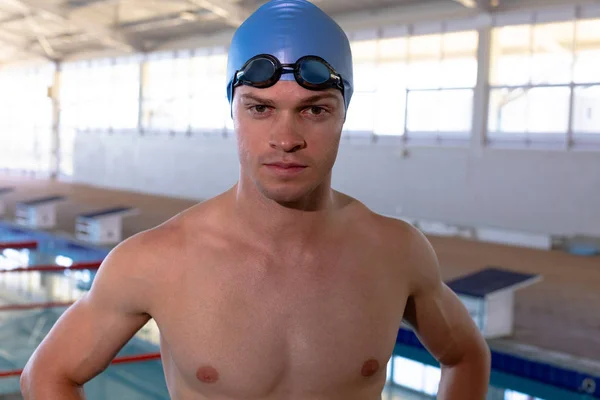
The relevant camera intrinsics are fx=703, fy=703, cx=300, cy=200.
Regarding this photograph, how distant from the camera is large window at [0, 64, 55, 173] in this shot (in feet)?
86.9

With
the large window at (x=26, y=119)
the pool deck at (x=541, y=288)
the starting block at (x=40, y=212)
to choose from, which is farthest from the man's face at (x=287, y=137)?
the large window at (x=26, y=119)

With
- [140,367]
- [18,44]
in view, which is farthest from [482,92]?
[18,44]

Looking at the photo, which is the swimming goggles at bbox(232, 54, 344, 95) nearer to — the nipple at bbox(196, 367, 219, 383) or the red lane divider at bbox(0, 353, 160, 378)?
the nipple at bbox(196, 367, 219, 383)

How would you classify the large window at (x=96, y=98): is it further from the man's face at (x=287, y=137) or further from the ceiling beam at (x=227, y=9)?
the man's face at (x=287, y=137)

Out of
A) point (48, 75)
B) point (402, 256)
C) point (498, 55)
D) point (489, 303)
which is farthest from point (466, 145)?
point (48, 75)

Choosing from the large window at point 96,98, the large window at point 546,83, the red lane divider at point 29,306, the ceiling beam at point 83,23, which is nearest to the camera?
the red lane divider at point 29,306

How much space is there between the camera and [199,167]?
1959cm

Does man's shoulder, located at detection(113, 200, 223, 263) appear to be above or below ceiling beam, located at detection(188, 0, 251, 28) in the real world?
below

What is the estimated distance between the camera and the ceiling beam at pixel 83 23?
1784cm

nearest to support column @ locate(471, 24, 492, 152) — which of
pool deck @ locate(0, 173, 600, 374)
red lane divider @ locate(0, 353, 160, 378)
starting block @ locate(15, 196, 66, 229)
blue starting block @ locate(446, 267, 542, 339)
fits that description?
pool deck @ locate(0, 173, 600, 374)

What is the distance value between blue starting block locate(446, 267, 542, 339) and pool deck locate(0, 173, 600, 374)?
0.13m

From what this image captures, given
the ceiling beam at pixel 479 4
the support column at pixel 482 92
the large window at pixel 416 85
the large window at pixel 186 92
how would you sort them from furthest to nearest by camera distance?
the large window at pixel 186 92 → the large window at pixel 416 85 → the support column at pixel 482 92 → the ceiling beam at pixel 479 4

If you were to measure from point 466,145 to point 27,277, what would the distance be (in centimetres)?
838

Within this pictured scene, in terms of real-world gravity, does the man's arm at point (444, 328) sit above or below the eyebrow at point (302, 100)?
below
